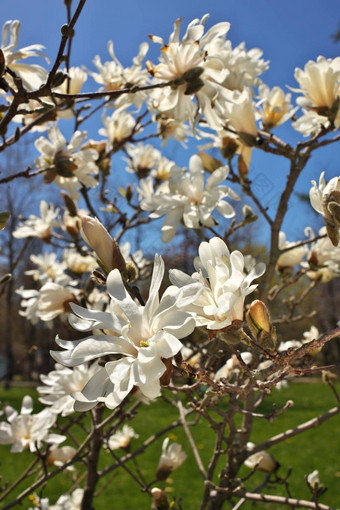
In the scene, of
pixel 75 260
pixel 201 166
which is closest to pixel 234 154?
pixel 201 166

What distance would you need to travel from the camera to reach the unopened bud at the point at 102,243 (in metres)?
0.64

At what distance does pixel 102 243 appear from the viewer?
643mm

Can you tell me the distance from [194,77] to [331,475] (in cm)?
353

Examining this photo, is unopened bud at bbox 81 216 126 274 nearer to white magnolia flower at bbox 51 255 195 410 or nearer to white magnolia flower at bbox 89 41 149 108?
white magnolia flower at bbox 51 255 195 410

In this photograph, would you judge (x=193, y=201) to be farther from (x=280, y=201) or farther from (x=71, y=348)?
(x=71, y=348)

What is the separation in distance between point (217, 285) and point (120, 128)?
107 cm

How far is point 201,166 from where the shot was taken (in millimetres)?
1151

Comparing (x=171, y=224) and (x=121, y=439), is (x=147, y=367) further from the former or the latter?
(x=121, y=439)

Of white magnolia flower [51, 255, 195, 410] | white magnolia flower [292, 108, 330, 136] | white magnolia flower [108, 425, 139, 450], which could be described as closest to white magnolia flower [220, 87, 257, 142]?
white magnolia flower [292, 108, 330, 136]

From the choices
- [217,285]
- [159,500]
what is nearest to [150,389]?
[217,285]

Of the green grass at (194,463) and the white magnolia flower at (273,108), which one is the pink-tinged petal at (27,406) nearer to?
the green grass at (194,463)

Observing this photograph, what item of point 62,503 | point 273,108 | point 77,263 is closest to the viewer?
point 273,108

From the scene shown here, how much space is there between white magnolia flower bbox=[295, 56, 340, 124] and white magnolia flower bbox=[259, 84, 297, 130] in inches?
6.3

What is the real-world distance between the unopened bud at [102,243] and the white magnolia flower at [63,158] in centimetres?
52
